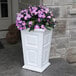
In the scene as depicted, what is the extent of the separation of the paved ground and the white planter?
0.12 metres

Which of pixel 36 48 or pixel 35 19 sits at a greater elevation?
pixel 35 19

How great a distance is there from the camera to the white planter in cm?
279

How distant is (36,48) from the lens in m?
2.84

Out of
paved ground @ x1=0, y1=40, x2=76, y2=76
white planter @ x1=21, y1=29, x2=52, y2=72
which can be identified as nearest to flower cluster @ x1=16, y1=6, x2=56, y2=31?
white planter @ x1=21, y1=29, x2=52, y2=72

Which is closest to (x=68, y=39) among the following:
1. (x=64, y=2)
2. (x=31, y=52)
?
(x=64, y=2)

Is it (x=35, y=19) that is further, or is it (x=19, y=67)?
(x=19, y=67)

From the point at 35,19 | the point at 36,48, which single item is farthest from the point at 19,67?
the point at 35,19

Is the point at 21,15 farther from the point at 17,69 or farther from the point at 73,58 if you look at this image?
the point at 73,58

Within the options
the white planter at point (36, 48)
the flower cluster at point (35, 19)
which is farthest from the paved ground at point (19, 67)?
the flower cluster at point (35, 19)

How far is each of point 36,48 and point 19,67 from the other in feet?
1.65

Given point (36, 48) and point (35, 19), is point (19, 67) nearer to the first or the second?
point (36, 48)

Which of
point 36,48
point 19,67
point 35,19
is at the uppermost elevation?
point 35,19

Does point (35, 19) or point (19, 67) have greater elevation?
point (35, 19)

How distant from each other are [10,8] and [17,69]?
2.32 m
